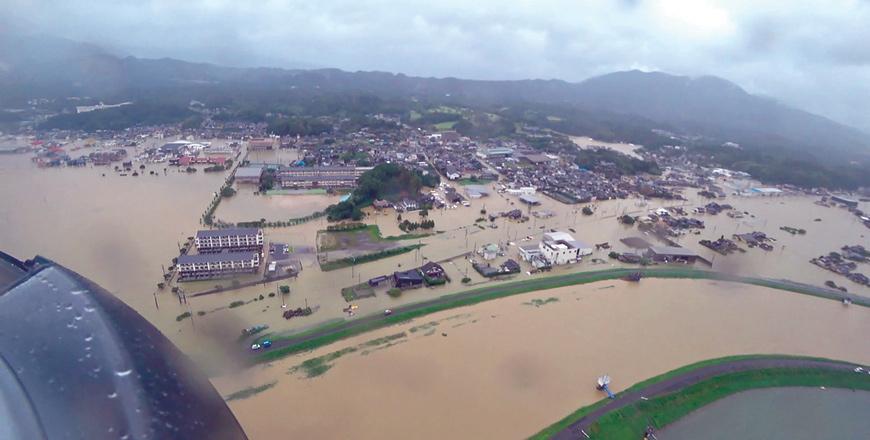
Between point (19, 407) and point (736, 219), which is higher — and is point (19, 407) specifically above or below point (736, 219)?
above

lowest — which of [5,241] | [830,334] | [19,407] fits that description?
[830,334]

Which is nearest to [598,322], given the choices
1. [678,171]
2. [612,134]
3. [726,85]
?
[678,171]

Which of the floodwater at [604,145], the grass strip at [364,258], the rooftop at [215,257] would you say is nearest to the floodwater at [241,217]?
the grass strip at [364,258]

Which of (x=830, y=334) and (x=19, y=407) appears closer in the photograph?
(x=19, y=407)

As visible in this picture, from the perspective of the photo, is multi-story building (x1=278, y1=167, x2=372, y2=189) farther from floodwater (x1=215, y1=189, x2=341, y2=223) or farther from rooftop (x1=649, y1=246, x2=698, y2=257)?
rooftop (x1=649, y1=246, x2=698, y2=257)

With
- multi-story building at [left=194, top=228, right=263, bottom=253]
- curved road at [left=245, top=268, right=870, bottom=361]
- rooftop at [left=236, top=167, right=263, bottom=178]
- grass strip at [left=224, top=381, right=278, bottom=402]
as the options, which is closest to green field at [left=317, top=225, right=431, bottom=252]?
multi-story building at [left=194, top=228, right=263, bottom=253]

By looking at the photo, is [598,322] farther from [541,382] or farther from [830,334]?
[830,334]
